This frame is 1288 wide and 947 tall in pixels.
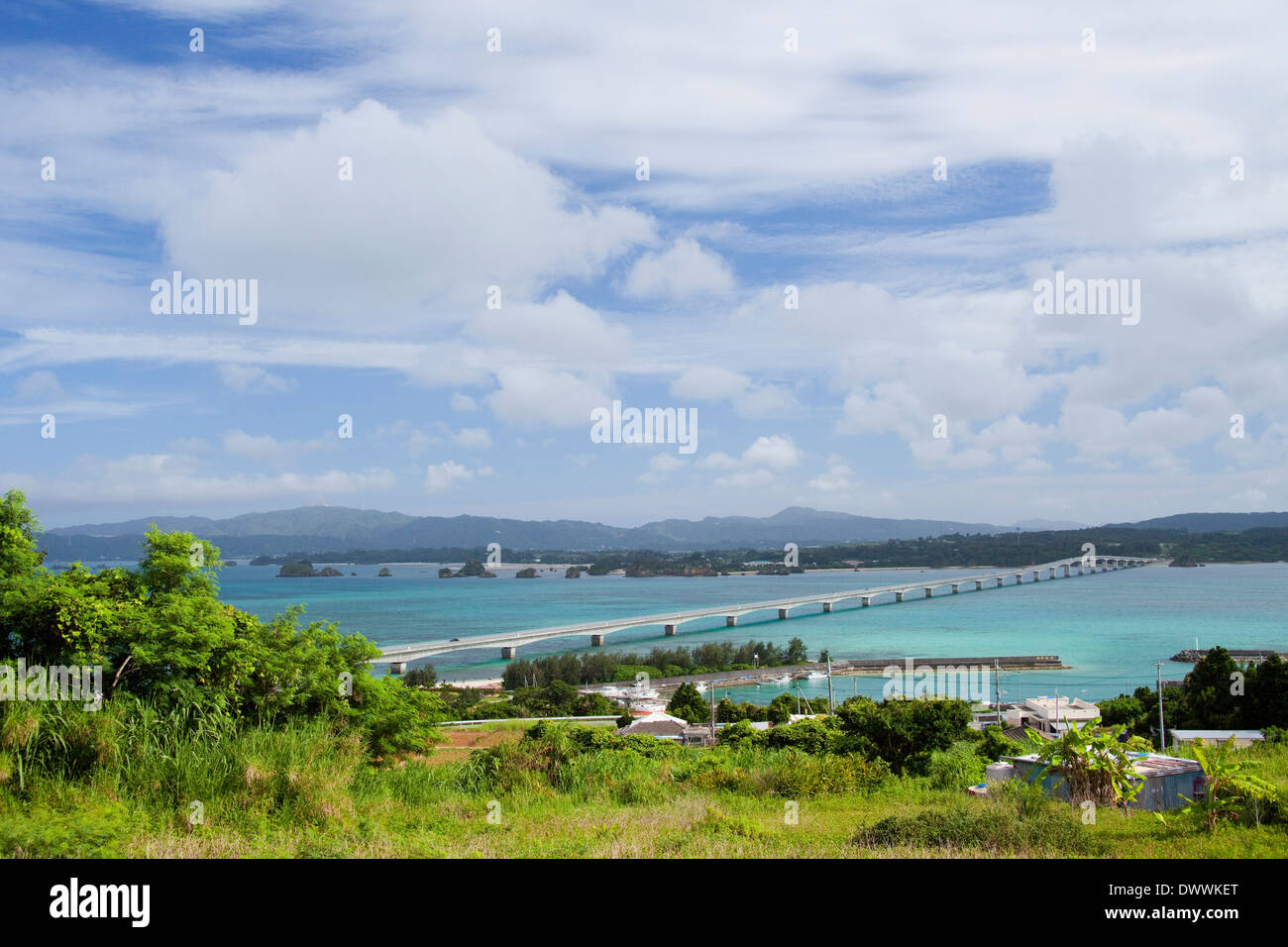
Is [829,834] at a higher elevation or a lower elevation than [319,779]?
lower

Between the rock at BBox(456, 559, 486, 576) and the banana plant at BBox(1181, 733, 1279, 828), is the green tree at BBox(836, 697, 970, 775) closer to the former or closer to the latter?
the banana plant at BBox(1181, 733, 1279, 828)

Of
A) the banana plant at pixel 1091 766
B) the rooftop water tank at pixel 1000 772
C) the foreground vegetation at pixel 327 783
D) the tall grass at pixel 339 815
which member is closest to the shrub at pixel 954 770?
the foreground vegetation at pixel 327 783

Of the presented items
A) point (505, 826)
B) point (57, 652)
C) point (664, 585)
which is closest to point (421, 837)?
point (505, 826)

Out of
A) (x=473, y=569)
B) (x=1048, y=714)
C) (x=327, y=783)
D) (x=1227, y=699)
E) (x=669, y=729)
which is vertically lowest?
(x=473, y=569)

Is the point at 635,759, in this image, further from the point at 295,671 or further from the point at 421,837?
the point at 421,837

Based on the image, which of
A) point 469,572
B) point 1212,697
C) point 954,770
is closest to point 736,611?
point 1212,697

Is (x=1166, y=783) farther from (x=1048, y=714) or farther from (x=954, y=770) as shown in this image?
(x=1048, y=714)
